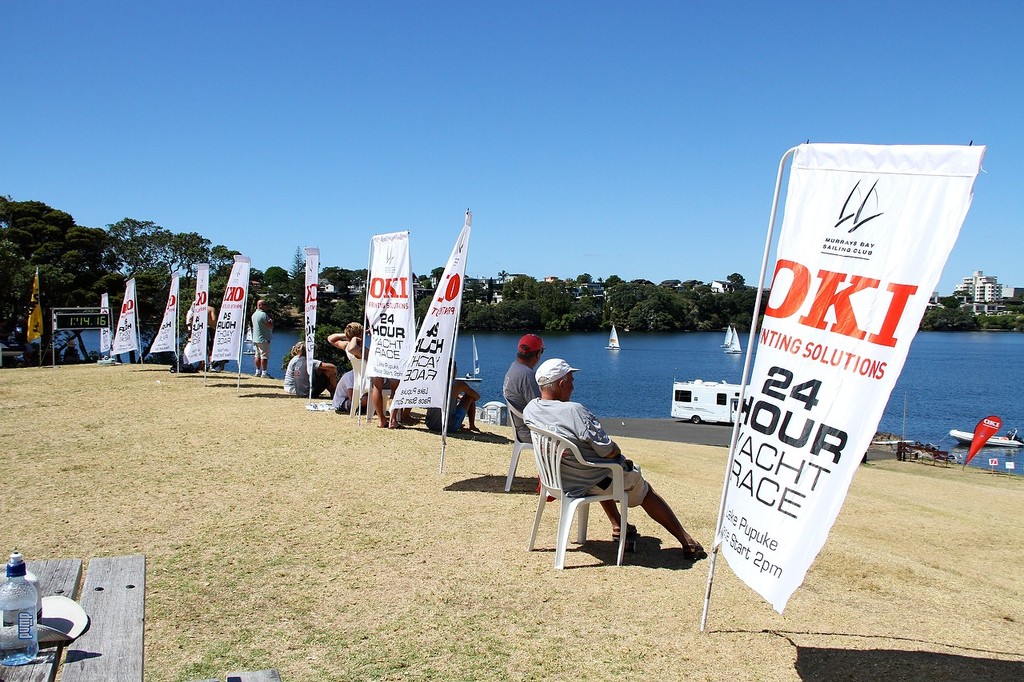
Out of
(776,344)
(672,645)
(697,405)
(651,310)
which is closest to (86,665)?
(672,645)

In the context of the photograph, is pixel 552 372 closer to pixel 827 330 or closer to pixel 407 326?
pixel 827 330

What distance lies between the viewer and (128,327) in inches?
787

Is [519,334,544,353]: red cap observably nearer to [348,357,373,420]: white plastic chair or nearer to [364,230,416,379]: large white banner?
[364,230,416,379]: large white banner

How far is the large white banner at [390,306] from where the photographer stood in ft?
31.8

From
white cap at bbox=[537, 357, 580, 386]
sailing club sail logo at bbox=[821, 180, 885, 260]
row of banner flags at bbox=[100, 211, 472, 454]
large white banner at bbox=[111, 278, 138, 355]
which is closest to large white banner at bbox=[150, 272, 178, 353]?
large white banner at bbox=[111, 278, 138, 355]

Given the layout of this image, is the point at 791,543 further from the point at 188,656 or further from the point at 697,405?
the point at 697,405

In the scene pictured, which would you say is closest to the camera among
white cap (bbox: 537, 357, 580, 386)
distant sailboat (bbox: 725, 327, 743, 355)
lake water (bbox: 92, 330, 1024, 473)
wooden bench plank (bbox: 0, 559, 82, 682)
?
wooden bench plank (bbox: 0, 559, 82, 682)

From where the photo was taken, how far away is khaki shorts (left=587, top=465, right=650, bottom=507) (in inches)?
203

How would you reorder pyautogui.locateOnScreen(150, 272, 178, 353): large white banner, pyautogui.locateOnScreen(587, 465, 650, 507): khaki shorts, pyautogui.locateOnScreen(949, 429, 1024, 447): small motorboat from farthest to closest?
pyautogui.locateOnScreen(949, 429, 1024, 447): small motorboat, pyautogui.locateOnScreen(150, 272, 178, 353): large white banner, pyautogui.locateOnScreen(587, 465, 650, 507): khaki shorts

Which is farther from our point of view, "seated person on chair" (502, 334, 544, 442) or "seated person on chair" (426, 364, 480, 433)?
"seated person on chair" (426, 364, 480, 433)

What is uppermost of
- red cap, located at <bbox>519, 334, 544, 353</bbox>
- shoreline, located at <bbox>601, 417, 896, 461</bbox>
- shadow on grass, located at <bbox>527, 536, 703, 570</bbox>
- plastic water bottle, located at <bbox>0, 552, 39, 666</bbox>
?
red cap, located at <bbox>519, 334, 544, 353</bbox>

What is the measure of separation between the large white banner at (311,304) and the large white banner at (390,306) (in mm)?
3502

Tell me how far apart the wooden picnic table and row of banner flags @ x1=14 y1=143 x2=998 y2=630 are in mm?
2721

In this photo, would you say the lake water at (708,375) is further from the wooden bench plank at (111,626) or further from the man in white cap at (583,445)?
the wooden bench plank at (111,626)
